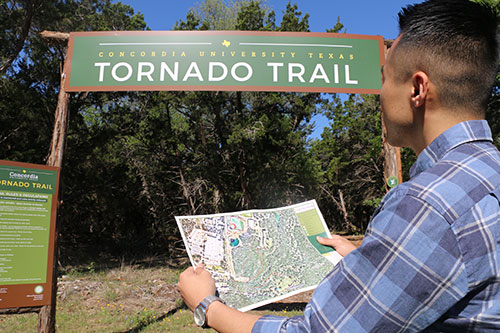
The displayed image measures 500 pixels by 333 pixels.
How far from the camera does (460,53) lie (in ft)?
3.20

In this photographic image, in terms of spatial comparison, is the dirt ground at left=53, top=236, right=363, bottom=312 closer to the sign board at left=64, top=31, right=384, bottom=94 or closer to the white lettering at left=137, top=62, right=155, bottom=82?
the sign board at left=64, top=31, right=384, bottom=94

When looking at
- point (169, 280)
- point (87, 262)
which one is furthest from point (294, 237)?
point (87, 262)

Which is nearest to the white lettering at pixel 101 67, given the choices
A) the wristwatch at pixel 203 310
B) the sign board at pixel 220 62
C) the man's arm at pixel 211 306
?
the sign board at pixel 220 62

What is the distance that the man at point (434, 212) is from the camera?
0.77 metres

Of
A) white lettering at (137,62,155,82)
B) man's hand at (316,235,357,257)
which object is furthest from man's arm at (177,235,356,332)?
white lettering at (137,62,155,82)

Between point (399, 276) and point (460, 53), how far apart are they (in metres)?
0.64

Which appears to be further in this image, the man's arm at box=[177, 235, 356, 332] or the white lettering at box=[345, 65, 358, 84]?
the white lettering at box=[345, 65, 358, 84]

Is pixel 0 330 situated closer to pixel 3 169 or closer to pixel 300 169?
pixel 3 169

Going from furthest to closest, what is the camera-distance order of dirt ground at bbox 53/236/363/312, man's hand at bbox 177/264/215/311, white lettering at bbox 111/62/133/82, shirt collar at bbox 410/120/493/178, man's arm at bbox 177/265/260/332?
dirt ground at bbox 53/236/363/312 → white lettering at bbox 111/62/133/82 → man's hand at bbox 177/264/215/311 → man's arm at bbox 177/265/260/332 → shirt collar at bbox 410/120/493/178

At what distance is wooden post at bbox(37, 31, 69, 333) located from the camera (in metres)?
3.93

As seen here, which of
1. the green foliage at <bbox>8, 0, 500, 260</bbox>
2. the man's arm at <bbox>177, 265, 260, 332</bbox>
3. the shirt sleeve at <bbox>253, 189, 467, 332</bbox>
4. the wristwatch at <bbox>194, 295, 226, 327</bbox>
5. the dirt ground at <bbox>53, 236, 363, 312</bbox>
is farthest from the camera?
the green foliage at <bbox>8, 0, 500, 260</bbox>

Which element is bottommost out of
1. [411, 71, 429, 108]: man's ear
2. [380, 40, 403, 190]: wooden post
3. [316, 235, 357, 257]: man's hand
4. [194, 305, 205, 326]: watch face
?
[194, 305, 205, 326]: watch face

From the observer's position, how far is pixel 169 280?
10.4 m

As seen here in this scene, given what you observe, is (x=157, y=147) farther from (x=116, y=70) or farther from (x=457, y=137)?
(x=457, y=137)
